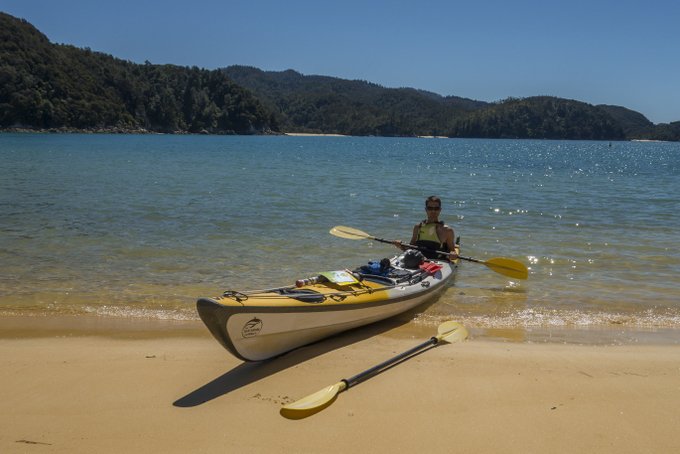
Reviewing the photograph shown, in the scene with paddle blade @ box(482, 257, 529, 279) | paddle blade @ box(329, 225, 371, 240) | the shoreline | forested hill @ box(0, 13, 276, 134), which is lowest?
the shoreline

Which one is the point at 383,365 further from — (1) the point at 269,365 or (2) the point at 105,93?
(2) the point at 105,93

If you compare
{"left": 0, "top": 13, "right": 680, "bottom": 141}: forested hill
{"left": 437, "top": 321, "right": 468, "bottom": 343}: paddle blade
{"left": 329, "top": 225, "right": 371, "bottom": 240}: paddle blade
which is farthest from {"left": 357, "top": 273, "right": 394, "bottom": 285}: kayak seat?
{"left": 0, "top": 13, "right": 680, "bottom": 141}: forested hill

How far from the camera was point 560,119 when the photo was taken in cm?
19700

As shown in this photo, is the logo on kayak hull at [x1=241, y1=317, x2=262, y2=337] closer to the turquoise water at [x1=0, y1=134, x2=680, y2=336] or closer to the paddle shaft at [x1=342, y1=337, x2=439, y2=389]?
the paddle shaft at [x1=342, y1=337, x2=439, y2=389]

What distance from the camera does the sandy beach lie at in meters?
3.81

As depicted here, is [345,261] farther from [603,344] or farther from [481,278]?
[603,344]

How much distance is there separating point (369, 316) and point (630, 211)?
13.5 metres

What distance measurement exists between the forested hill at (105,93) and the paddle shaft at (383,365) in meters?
113

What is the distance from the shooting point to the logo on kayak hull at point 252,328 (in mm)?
4848

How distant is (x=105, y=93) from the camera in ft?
434

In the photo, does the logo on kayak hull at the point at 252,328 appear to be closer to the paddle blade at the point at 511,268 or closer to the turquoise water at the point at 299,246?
the turquoise water at the point at 299,246

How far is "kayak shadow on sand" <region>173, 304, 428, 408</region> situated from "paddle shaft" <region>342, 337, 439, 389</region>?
0.75 metres

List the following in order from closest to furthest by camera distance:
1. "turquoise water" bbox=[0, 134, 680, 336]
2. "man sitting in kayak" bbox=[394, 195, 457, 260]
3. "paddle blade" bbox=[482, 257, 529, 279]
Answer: "turquoise water" bbox=[0, 134, 680, 336] < "paddle blade" bbox=[482, 257, 529, 279] < "man sitting in kayak" bbox=[394, 195, 457, 260]

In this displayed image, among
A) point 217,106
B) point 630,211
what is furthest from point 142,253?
point 217,106
